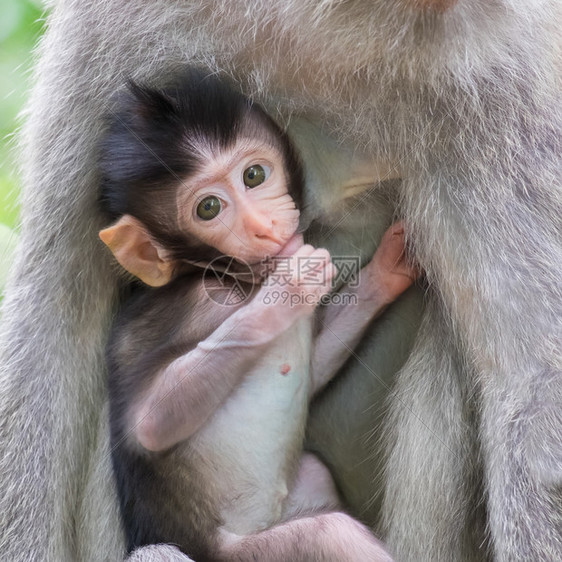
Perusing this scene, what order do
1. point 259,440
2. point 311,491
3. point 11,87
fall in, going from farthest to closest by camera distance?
point 11,87, point 311,491, point 259,440

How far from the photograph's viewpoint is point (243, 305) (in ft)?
6.98

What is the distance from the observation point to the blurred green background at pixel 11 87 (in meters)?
2.75

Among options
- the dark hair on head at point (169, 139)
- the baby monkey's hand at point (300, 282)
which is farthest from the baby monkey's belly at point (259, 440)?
the dark hair on head at point (169, 139)

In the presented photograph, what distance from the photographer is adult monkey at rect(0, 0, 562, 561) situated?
6.66 ft

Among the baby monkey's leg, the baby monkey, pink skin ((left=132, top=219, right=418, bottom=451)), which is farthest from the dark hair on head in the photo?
the baby monkey's leg

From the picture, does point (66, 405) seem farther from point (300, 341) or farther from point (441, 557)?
point (441, 557)

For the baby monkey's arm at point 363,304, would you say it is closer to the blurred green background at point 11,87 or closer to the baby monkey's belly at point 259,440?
the baby monkey's belly at point 259,440

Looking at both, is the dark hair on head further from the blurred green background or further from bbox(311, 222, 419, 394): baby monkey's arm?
the blurred green background

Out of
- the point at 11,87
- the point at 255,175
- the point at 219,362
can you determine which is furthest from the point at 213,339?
the point at 11,87

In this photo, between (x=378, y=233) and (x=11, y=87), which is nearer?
(x=378, y=233)

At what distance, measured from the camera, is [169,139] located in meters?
2.08

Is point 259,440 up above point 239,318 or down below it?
below

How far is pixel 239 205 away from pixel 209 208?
67 mm

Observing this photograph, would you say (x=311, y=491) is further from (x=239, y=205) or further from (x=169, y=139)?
(x=169, y=139)
